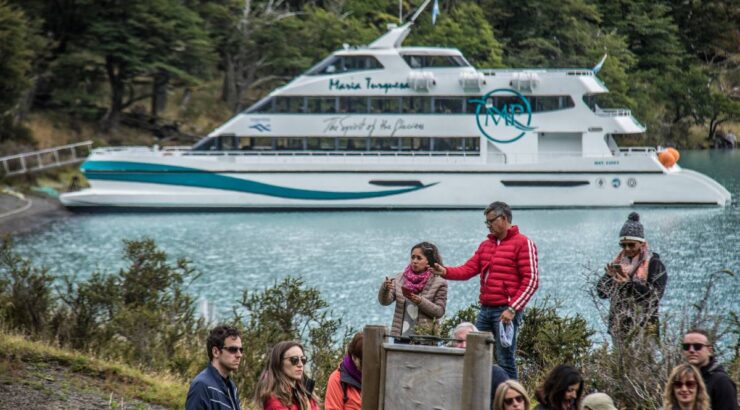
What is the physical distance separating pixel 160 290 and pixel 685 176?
2015cm

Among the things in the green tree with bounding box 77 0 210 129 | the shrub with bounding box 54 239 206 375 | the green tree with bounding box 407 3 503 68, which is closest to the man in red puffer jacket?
the shrub with bounding box 54 239 206 375

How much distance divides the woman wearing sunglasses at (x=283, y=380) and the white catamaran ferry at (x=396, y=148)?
25622 millimetres

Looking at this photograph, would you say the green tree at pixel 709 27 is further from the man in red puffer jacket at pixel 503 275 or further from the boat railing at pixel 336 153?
the man in red puffer jacket at pixel 503 275

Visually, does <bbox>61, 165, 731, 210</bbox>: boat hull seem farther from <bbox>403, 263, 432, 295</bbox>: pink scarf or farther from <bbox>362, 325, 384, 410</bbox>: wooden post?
<bbox>362, 325, 384, 410</bbox>: wooden post

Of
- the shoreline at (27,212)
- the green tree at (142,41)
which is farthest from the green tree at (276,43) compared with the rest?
the shoreline at (27,212)

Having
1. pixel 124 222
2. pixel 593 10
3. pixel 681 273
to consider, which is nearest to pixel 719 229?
pixel 681 273

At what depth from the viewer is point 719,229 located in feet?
89.4

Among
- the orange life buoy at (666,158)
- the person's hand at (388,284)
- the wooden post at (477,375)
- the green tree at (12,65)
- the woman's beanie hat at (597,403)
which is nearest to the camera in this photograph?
the wooden post at (477,375)

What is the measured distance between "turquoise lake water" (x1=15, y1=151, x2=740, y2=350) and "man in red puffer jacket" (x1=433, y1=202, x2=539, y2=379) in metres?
5.10

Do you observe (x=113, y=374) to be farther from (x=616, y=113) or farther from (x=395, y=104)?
(x=616, y=113)

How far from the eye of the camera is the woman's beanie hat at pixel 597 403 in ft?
20.7

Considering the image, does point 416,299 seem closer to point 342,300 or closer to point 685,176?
point 342,300

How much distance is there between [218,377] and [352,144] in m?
26.9

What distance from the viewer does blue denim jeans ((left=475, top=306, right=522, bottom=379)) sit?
8820 mm
